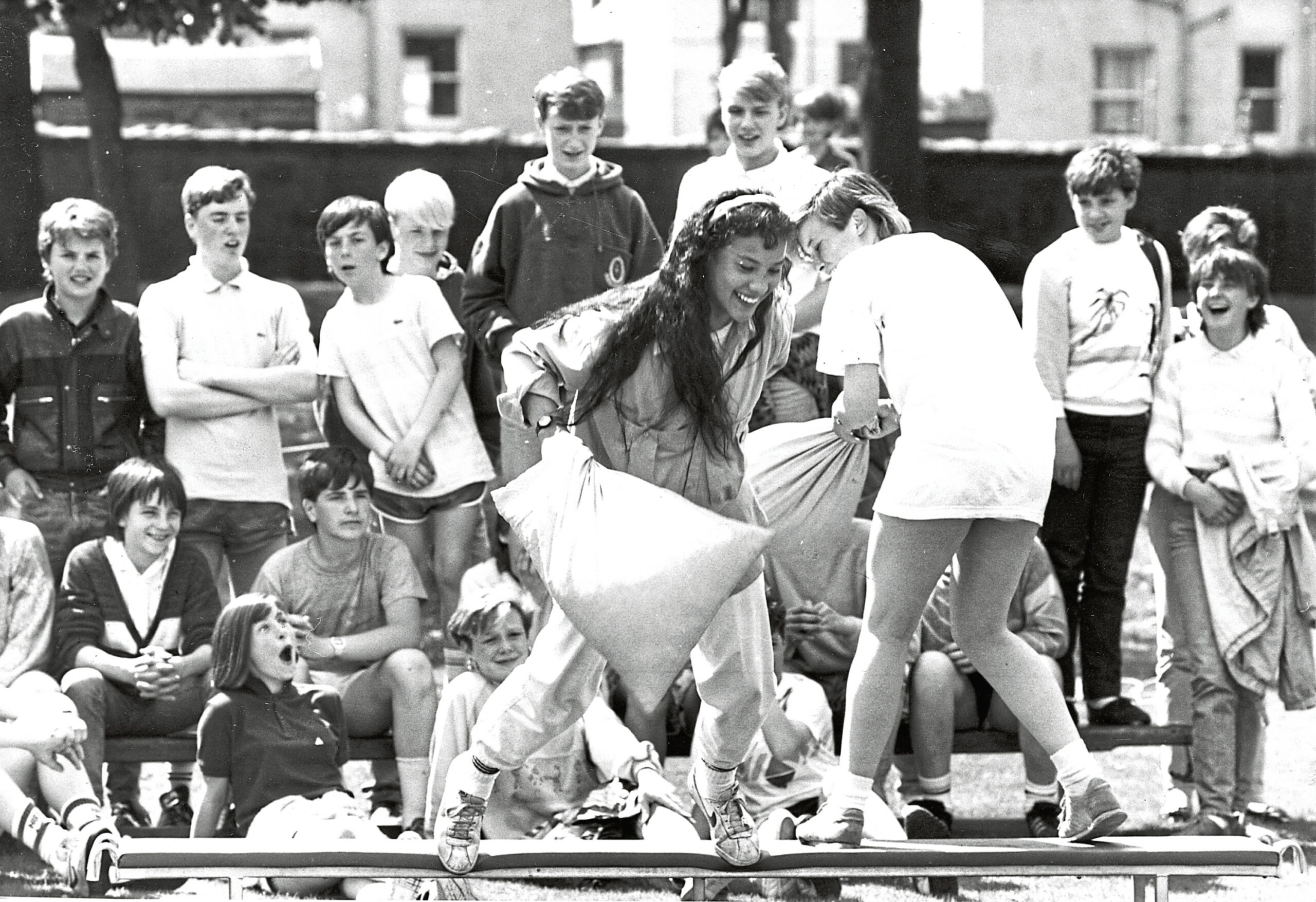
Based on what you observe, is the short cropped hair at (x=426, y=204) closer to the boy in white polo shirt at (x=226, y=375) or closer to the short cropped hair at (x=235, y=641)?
the boy in white polo shirt at (x=226, y=375)

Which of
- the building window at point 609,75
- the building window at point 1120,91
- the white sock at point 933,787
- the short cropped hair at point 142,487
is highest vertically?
the building window at point 1120,91

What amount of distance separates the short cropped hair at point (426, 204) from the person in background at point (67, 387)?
3.14ft

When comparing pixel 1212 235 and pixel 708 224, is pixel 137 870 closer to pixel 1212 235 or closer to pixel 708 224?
pixel 708 224

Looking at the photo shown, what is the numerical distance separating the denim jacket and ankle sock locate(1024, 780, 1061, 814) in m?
3.08

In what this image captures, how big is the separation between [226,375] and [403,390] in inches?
22.2

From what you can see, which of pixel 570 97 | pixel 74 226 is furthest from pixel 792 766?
pixel 74 226

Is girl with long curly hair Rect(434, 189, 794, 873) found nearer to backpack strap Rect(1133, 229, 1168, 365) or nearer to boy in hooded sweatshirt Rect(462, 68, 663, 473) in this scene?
boy in hooded sweatshirt Rect(462, 68, 663, 473)

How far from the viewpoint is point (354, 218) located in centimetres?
600

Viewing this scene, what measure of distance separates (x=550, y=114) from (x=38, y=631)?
2279mm

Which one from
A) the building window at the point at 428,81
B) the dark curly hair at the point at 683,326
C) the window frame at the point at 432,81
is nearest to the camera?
the dark curly hair at the point at 683,326

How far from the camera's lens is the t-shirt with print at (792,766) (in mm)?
5562

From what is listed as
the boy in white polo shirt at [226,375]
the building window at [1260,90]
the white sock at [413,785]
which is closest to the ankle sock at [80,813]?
the white sock at [413,785]

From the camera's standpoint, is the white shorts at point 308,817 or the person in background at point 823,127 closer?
the white shorts at point 308,817

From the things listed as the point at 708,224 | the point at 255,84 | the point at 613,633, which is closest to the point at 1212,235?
the point at 708,224
